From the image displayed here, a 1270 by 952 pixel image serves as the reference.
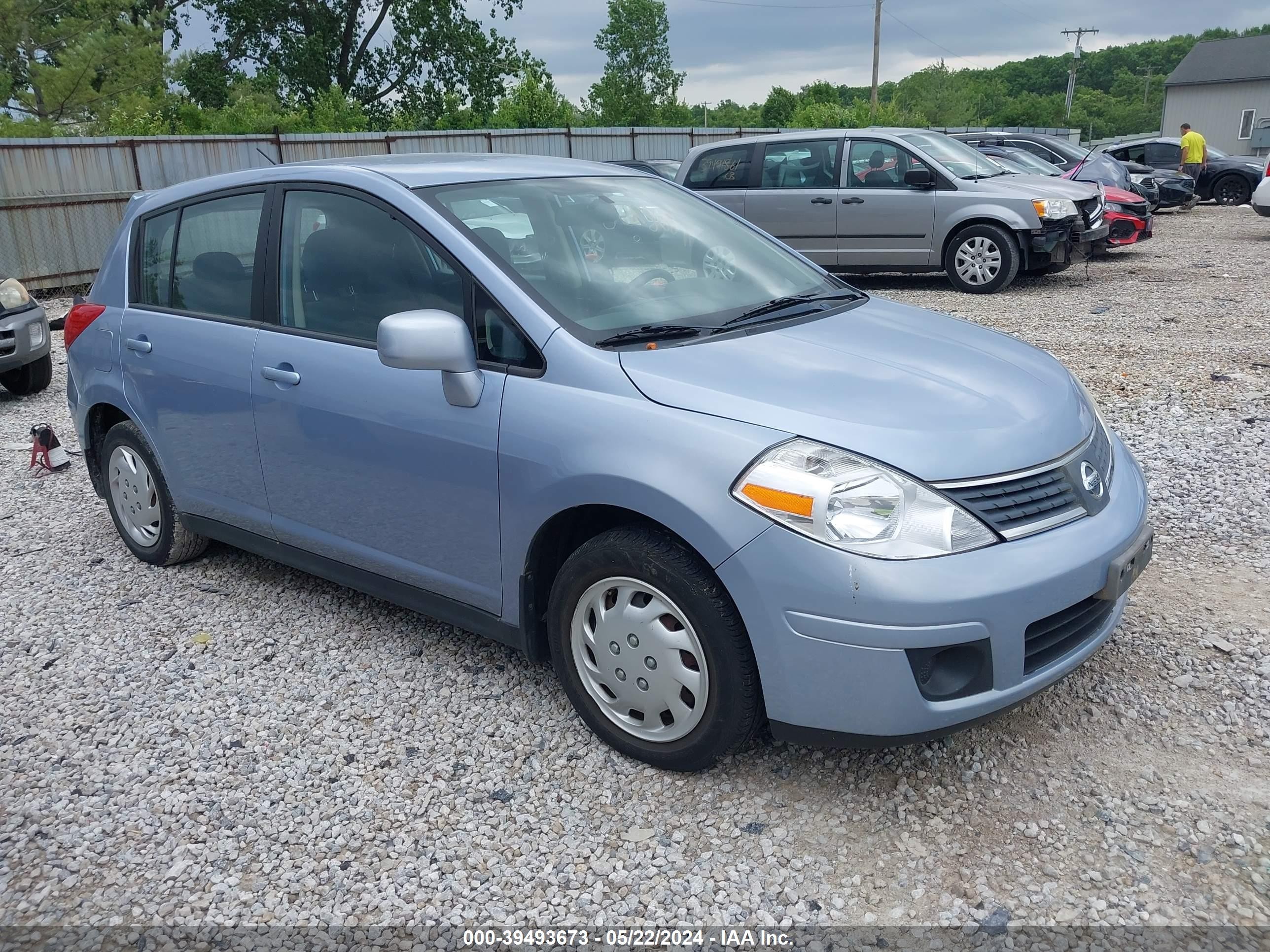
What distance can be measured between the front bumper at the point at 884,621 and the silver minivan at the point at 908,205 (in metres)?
9.20

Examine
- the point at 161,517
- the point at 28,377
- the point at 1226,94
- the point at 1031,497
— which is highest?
the point at 1226,94

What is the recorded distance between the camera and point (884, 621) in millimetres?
2492

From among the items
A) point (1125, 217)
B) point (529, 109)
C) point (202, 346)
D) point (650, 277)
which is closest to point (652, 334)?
point (650, 277)

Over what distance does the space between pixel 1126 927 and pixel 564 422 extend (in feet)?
6.14

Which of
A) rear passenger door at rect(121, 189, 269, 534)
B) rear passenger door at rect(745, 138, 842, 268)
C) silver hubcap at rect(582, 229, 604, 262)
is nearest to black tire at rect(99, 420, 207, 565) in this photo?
rear passenger door at rect(121, 189, 269, 534)

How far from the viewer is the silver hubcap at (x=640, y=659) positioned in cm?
283

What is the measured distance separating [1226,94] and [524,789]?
2593 inches

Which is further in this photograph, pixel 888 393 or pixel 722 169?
pixel 722 169

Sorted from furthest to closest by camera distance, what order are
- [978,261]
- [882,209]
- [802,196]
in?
1. [802,196]
2. [882,209]
3. [978,261]

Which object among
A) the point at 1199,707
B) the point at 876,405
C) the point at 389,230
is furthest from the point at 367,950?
the point at 1199,707

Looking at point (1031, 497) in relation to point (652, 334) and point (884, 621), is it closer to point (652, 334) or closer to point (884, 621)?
point (884, 621)

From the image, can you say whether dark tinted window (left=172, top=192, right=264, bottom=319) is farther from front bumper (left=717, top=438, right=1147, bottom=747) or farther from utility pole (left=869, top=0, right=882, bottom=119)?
utility pole (left=869, top=0, right=882, bottom=119)

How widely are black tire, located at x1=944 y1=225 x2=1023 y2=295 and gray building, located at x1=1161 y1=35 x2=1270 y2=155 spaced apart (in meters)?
49.8

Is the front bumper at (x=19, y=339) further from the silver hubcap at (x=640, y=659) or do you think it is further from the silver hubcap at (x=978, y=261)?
the silver hubcap at (x=978, y=261)
